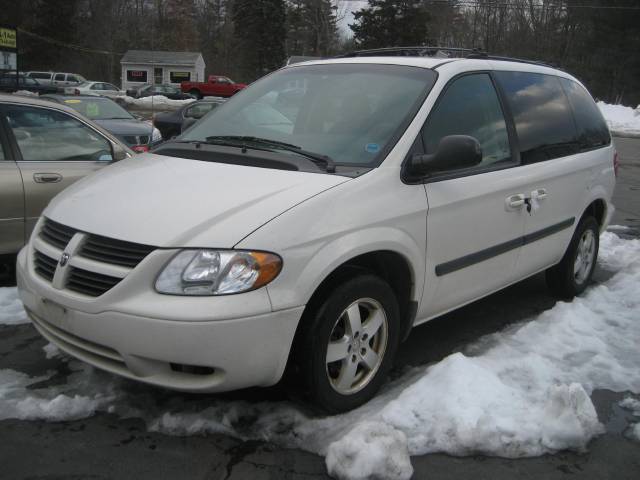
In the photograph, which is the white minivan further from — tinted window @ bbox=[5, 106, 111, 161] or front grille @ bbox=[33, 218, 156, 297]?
tinted window @ bbox=[5, 106, 111, 161]

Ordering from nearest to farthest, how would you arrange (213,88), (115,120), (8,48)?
(115,120)
(8,48)
(213,88)

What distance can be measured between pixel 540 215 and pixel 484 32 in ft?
201

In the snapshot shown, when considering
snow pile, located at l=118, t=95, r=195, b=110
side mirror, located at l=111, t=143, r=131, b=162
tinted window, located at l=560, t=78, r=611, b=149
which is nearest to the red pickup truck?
snow pile, located at l=118, t=95, r=195, b=110

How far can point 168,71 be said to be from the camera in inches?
2660

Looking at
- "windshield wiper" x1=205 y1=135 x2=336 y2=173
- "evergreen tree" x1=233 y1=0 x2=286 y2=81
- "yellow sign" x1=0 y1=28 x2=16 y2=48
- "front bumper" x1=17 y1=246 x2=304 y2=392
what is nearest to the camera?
"front bumper" x1=17 y1=246 x2=304 y2=392

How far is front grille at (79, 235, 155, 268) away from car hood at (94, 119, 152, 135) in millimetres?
8572

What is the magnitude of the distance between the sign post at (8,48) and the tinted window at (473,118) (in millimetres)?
17721

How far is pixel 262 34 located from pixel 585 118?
62871mm

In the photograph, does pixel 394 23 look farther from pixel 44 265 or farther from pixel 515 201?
pixel 44 265

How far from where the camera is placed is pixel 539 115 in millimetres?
4594

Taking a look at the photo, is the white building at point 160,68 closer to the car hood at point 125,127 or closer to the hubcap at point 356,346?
the car hood at point 125,127

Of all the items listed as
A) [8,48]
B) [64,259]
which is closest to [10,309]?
[64,259]

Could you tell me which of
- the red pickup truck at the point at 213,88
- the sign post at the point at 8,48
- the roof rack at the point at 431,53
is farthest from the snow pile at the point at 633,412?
the red pickup truck at the point at 213,88

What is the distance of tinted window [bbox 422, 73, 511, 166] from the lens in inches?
145
